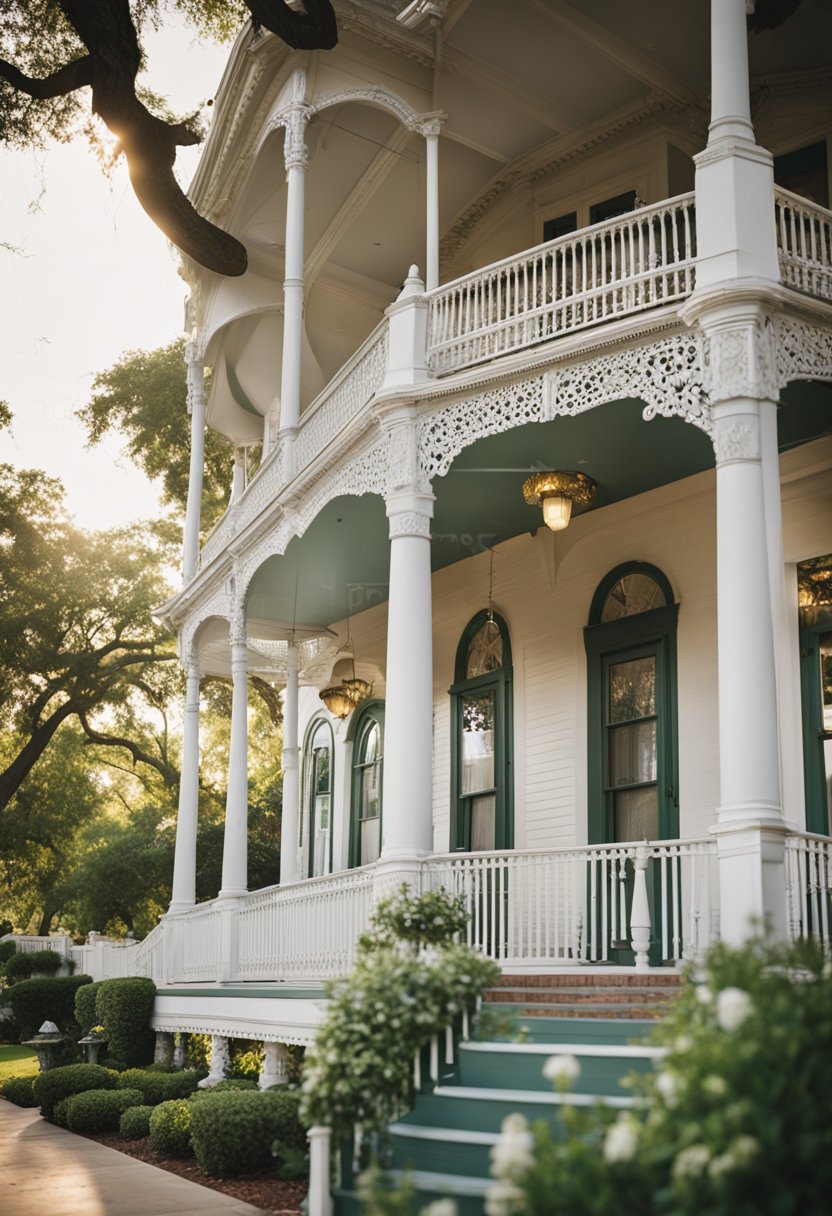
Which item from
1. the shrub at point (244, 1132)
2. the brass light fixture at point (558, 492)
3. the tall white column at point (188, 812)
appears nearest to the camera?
the shrub at point (244, 1132)

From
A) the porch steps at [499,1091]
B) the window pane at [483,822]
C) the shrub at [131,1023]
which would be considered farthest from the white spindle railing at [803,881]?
the shrub at [131,1023]

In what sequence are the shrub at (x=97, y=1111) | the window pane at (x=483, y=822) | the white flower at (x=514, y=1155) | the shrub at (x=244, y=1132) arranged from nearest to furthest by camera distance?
1. the white flower at (x=514, y=1155)
2. the shrub at (x=244, y=1132)
3. the shrub at (x=97, y=1111)
4. the window pane at (x=483, y=822)

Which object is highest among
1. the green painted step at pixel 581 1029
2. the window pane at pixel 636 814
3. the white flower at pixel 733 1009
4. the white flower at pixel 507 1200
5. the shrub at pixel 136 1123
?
the window pane at pixel 636 814

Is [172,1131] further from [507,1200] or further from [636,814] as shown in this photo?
[507,1200]

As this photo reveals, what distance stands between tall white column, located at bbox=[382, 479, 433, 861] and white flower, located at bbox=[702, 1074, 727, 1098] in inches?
254

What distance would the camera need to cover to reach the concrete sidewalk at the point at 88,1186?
9.72 meters

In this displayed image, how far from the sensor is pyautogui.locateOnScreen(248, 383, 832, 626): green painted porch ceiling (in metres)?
11.9

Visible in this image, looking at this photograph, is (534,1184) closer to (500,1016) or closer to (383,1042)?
(383,1042)

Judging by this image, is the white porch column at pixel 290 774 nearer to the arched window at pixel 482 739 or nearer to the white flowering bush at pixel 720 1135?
the arched window at pixel 482 739

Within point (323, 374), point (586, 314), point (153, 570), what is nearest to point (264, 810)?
point (153, 570)

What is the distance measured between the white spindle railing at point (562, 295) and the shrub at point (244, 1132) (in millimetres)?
6676

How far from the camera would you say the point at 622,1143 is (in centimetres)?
457

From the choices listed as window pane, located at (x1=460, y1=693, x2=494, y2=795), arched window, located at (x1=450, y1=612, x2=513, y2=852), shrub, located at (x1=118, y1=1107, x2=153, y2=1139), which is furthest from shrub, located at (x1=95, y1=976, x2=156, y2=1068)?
window pane, located at (x1=460, y1=693, x2=494, y2=795)

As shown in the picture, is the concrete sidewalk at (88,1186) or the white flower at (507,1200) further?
the concrete sidewalk at (88,1186)
